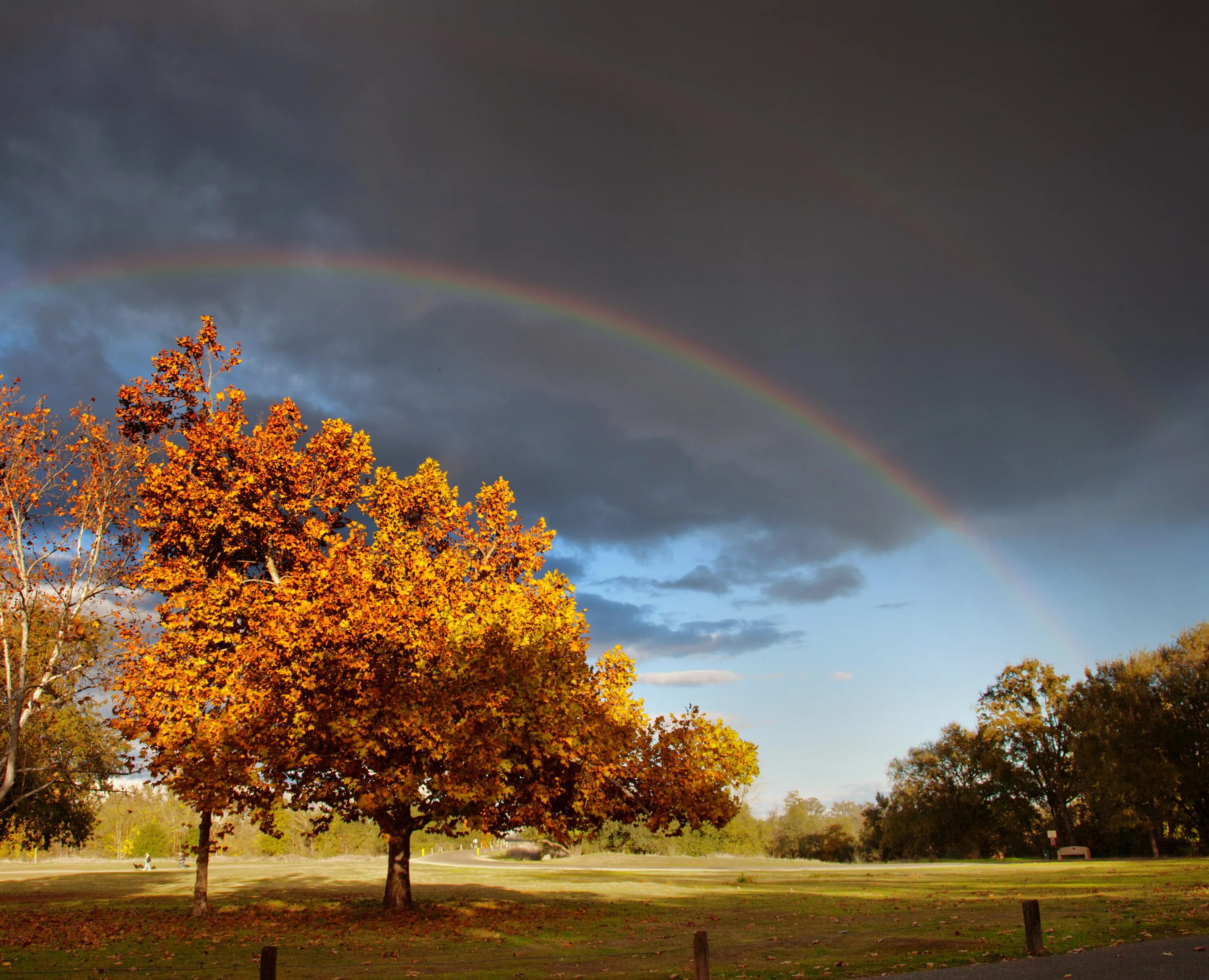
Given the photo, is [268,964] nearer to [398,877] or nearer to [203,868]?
[398,877]

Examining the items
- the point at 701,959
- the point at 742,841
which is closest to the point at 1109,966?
the point at 701,959

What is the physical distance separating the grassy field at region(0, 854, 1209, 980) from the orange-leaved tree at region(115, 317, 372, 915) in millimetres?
4019

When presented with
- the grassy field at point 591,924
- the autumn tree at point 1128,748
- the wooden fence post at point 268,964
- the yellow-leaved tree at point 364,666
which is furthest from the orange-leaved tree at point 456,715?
the autumn tree at point 1128,748

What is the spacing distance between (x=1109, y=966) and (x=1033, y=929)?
1776mm

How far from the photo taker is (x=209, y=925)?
24.0 metres

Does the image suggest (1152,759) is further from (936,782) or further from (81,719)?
(81,719)

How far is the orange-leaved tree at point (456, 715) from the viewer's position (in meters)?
22.8

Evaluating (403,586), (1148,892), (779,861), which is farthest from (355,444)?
(779,861)

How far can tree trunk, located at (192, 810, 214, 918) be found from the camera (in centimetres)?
2547

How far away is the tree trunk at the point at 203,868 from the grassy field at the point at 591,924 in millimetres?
665

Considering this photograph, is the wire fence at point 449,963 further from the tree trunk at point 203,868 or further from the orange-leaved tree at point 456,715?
the tree trunk at point 203,868

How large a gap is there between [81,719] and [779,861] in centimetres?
5244

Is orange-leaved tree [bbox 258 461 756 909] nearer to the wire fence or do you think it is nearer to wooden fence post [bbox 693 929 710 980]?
the wire fence

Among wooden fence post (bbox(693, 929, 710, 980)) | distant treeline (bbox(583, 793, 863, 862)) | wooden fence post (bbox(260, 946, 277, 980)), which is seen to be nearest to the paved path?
wooden fence post (bbox(693, 929, 710, 980))
